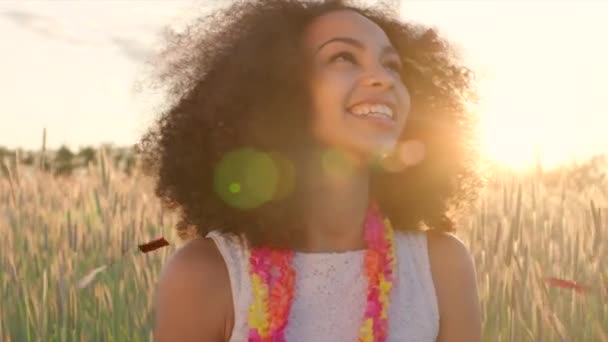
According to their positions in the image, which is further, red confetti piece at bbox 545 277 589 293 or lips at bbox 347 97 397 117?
red confetti piece at bbox 545 277 589 293

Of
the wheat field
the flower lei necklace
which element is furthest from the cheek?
the wheat field

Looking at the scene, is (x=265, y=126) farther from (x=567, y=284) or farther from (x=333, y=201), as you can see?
(x=567, y=284)

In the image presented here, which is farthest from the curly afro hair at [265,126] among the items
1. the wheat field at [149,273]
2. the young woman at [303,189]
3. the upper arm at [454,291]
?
the wheat field at [149,273]

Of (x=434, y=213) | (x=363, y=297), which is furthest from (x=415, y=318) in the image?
(x=434, y=213)

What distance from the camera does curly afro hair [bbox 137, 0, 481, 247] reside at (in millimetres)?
2852

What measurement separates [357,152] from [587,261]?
1.71 m

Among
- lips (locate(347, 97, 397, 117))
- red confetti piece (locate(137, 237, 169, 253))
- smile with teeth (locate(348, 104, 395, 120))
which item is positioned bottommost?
red confetti piece (locate(137, 237, 169, 253))

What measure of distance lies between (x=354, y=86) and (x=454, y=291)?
2.29 ft

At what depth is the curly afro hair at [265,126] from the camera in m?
2.85

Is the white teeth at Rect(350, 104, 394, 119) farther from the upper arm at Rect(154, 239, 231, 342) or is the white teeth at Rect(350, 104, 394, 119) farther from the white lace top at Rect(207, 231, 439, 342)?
the upper arm at Rect(154, 239, 231, 342)

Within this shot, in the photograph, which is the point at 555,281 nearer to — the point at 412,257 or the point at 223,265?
the point at 412,257

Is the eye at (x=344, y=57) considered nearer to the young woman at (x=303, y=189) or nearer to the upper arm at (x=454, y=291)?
the young woman at (x=303, y=189)

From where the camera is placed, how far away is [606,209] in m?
4.79

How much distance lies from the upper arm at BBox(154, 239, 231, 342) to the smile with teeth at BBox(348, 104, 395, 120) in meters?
0.56
